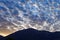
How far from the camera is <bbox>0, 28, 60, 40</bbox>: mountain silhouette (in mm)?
71438

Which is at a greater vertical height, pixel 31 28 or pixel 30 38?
pixel 31 28

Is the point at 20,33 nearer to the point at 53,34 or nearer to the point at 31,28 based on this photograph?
the point at 31,28

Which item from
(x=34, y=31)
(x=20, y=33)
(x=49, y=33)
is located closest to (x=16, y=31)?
(x=20, y=33)

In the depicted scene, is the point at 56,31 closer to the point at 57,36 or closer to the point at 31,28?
the point at 57,36

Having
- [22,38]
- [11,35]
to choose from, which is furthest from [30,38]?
[11,35]

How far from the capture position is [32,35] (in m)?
76.7

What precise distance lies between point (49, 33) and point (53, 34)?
6.42 feet

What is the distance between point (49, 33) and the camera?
73562 millimetres

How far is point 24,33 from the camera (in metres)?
77.6

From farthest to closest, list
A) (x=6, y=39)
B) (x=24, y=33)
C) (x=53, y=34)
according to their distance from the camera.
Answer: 1. (x=24, y=33)
2. (x=53, y=34)
3. (x=6, y=39)

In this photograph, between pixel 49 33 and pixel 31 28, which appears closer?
pixel 49 33

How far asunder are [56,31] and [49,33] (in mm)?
3261

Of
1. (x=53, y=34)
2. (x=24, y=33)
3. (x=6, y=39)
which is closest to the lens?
(x=6, y=39)

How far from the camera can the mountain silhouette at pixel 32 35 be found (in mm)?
71438
